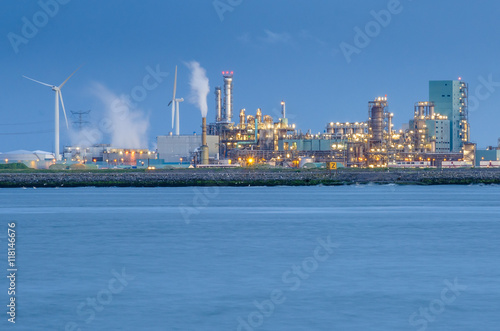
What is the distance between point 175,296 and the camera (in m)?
18.6

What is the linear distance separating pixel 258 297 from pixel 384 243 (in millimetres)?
11230

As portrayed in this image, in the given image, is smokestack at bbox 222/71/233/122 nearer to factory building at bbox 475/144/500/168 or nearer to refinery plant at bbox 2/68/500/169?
refinery plant at bbox 2/68/500/169

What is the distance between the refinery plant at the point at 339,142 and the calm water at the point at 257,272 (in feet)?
183

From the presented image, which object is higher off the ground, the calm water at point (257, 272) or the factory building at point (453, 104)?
the factory building at point (453, 104)

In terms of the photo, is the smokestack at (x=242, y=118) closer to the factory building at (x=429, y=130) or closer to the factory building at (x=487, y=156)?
the factory building at (x=429, y=130)

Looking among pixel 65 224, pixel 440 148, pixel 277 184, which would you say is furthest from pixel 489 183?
pixel 65 224

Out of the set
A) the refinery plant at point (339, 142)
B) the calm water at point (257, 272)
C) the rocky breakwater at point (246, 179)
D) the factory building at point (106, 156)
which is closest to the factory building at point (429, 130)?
the refinery plant at point (339, 142)

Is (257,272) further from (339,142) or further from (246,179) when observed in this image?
(339,142)

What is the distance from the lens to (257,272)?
22156 millimetres

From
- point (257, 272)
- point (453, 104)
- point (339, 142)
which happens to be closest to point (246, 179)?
point (339, 142)

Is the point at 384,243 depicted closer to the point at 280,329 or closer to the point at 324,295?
the point at 324,295

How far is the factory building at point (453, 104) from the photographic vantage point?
373ft

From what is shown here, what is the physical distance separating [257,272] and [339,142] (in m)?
81.1

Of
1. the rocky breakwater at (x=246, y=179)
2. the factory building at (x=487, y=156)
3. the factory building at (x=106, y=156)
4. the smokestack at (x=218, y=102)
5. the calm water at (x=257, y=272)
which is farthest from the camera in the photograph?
the factory building at (x=106, y=156)
